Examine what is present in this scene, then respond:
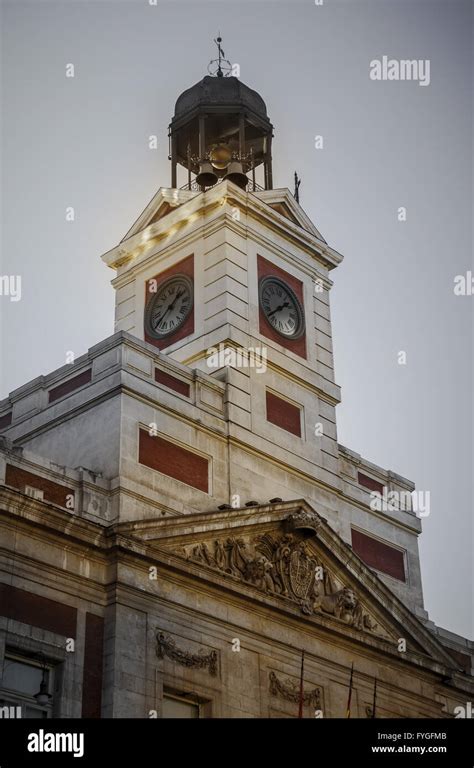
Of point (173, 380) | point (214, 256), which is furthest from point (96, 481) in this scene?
point (214, 256)

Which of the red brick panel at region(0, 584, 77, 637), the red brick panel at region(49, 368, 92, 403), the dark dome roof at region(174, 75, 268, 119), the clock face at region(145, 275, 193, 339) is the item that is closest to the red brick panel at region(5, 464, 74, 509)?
the red brick panel at region(0, 584, 77, 637)

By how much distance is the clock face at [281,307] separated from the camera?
43.4 m

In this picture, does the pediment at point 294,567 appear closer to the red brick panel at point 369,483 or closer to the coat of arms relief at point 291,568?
the coat of arms relief at point 291,568

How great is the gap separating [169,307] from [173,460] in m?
8.74

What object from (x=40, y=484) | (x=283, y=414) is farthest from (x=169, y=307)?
(x=40, y=484)

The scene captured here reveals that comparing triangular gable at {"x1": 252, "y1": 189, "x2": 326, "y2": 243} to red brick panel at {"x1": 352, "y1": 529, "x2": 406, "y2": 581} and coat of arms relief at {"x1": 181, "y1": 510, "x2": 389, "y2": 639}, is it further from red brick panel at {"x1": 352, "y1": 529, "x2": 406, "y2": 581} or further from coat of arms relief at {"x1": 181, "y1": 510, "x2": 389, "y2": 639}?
coat of arms relief at {"x1": 181, "y1": 510, "x2": 389, "y2": 639}

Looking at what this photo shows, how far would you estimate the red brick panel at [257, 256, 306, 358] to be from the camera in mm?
42750

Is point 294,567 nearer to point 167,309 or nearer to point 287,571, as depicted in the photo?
point 287,571

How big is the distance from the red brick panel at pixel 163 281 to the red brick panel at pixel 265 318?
2.20 metres

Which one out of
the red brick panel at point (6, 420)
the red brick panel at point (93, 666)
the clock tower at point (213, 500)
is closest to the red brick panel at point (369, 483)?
the clock tower at point (213, 500)

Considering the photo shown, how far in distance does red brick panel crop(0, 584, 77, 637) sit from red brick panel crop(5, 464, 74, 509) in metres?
2.71

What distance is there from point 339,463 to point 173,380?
7393mm

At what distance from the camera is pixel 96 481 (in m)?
33.9

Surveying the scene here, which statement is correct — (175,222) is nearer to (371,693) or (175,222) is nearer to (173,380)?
(173,380)
